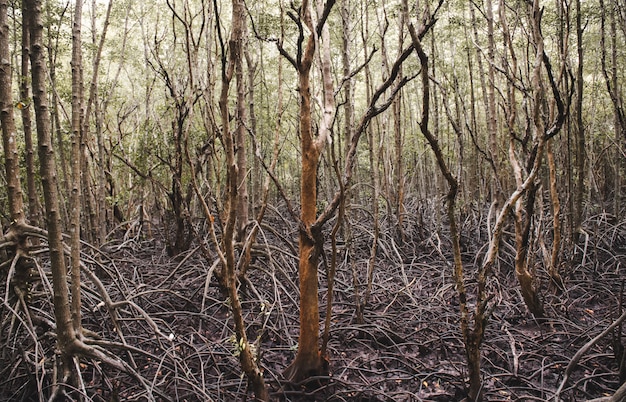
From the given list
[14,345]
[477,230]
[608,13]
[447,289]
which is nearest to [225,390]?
[14,345]

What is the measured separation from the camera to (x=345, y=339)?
3141 millimetres

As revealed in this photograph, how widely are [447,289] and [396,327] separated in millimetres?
1158

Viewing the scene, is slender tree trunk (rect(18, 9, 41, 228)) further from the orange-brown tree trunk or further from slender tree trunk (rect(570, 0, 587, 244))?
slender tree trunk (rect(570, 0, 587, 244))

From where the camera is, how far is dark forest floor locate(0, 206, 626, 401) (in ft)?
7.84

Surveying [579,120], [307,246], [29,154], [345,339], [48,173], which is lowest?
[345,339]

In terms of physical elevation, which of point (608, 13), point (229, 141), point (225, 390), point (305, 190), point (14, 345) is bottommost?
point (225, 390)

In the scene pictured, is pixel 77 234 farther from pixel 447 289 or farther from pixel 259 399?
pixel 447 289

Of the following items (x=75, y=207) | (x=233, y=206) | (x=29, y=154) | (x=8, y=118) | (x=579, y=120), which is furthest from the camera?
(x=579, y=120)

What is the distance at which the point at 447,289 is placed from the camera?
4289 mm

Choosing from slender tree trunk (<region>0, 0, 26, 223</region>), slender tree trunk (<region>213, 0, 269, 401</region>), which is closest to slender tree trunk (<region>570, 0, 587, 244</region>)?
slender tree trunk (<region>213, 0, 269, 401</region>)

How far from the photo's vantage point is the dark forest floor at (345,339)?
94.1 inches

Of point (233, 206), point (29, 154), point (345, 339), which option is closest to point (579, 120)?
point (345, 339)

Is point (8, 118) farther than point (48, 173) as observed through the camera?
Yes

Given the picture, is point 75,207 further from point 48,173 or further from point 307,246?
point 307,246
